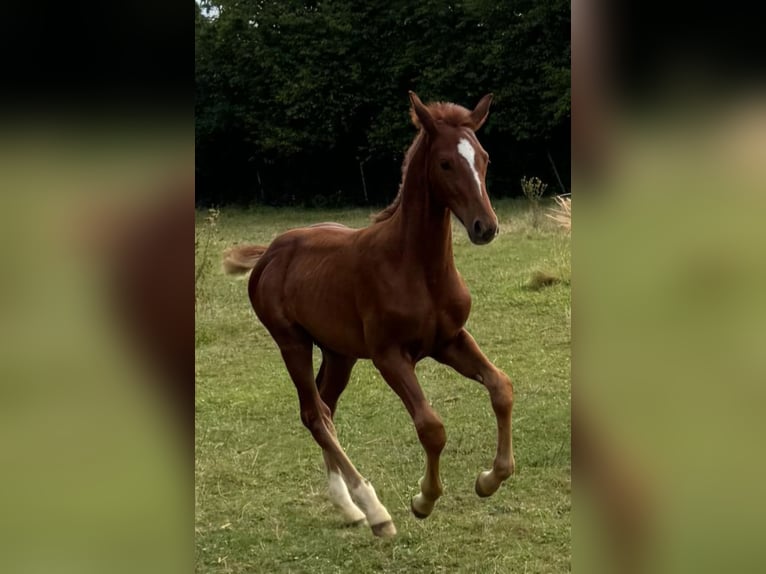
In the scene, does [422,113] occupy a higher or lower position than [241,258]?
higher

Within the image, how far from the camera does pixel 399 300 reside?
77.0 inches

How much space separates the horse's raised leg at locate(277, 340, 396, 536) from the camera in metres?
2.14

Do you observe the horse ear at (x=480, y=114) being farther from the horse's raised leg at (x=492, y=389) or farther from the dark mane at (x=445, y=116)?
the horse's raised leg at (x=492, y=389)

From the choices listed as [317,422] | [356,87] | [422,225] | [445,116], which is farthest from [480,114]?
[317,422]

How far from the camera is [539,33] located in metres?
1.95

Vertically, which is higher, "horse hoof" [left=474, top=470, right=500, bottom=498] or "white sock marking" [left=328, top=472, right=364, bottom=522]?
"horse hoof" [left=474, top=470, right=500, bottom=498]

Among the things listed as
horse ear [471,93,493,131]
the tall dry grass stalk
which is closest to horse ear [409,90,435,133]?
horse ear [471,93,493,131]

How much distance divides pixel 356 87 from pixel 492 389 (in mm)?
955

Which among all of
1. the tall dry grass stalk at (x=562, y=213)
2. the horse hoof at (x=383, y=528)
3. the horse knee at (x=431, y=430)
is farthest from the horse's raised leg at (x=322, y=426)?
the tall dry grass stalk at (x=562, y=213)

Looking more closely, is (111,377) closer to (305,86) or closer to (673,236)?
(673,236)

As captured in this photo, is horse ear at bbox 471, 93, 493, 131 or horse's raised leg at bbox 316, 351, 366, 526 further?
horse's raised leg at bbox 316, 351, 366, 526

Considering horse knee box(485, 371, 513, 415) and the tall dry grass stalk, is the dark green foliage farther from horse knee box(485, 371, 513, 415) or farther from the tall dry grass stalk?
horse knee box(485, 371, 513, 415)

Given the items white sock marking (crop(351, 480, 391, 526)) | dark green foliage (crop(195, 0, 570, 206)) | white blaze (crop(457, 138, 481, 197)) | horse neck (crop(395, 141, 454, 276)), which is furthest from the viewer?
white sock marking (crop(351, 480, 391, 526))

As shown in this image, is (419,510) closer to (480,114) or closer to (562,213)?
(562,213)
